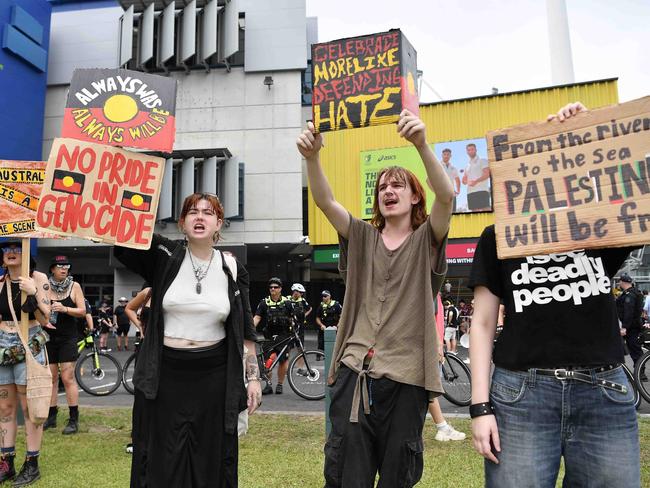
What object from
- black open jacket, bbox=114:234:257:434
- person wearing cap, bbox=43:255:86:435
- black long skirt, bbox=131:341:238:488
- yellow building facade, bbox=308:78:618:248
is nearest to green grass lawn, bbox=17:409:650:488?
person wearing cap, bbox=43:255:86:435

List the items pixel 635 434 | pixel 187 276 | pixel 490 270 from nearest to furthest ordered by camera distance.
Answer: pixel 635 434, pixel 490 270, pixel 187 276

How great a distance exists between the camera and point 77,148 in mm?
3199

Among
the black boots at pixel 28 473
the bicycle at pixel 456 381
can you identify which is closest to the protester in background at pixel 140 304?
the black boots at pixel 28 473

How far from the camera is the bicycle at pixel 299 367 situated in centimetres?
855

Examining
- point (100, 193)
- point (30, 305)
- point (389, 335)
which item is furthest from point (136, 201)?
point (389, 335)

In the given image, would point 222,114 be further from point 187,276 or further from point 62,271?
point 187,276

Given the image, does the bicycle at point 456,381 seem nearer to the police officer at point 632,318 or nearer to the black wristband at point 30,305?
the police officer at point 632,318

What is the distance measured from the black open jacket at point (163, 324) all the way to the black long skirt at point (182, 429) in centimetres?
6

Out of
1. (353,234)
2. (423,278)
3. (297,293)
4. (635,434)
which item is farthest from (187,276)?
(297,293)

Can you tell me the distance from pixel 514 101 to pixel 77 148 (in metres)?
20.7

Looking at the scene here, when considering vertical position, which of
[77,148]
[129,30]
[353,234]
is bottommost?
[353,234]

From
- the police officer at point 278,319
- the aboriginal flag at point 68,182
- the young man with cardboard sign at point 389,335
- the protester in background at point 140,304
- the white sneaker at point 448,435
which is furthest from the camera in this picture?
the police officer at point 278,319

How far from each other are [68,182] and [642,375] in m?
7.61

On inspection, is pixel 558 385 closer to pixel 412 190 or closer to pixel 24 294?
pixel 412 190
